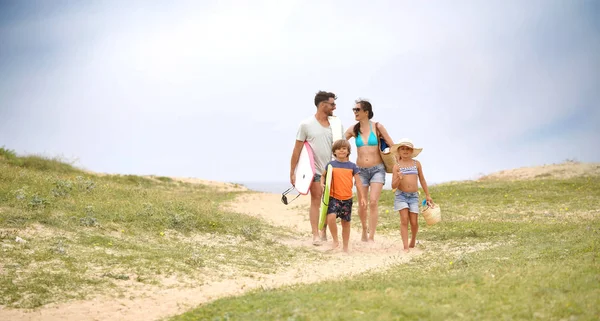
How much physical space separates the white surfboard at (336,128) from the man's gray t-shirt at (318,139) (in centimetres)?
3

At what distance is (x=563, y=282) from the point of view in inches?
275

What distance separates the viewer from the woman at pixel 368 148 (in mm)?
12047

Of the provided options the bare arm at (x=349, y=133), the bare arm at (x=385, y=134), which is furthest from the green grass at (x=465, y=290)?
the bare arm at (x=349, y=133)

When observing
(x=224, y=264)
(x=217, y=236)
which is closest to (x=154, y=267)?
(x=224, y=264)

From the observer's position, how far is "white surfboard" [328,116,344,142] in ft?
40.2

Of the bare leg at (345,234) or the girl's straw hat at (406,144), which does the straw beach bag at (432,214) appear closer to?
the girl's straw hat at (406,144)

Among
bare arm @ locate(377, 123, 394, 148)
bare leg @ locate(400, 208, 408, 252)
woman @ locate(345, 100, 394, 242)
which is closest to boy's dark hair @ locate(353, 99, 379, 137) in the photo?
woman @ locate(345, 100, 394, 242)

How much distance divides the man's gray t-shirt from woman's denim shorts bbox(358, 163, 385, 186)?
2.43 ft

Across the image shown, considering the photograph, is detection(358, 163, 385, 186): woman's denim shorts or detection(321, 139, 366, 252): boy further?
detection(358, 163, 385, 186): woman's denim shorts

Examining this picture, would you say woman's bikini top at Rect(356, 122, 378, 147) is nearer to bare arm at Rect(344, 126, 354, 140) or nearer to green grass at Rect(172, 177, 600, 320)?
bare arm at Rect(344, 126, 354, 140)

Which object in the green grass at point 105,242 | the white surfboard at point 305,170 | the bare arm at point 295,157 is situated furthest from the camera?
the bare arm at point 295,157

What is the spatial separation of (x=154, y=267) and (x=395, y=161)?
15.5ft

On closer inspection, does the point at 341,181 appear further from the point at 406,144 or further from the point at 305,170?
the point at 406,144

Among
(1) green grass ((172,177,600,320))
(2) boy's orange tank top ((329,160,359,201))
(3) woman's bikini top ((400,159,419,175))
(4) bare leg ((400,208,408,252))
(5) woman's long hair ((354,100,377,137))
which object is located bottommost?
(1) green grass ((172,177,600,320))
